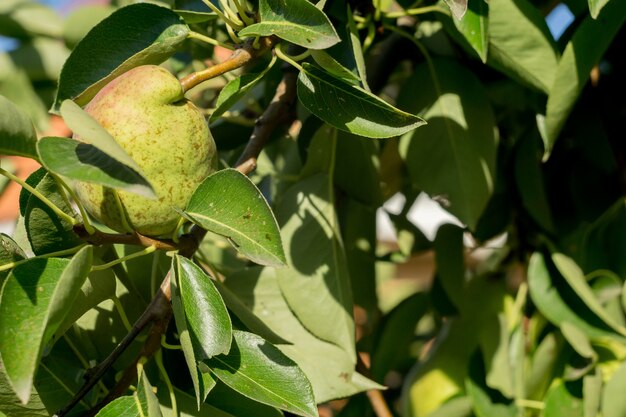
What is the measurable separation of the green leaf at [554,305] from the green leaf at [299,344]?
23 centimetres

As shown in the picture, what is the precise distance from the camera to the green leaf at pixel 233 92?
562 millimetres

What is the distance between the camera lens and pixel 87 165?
Result: 0.46m

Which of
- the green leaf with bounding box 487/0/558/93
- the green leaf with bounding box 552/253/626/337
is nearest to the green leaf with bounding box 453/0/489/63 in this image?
the green leaf with bounding box 487/0/558/93

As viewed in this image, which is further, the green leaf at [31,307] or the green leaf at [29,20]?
the green leaf at [29,20]

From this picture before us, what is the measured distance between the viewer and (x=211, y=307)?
1.67ft

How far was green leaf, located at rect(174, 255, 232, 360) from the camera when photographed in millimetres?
494

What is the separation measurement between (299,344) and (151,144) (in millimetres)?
233

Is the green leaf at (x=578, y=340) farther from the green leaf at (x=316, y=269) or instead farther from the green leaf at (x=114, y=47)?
the green leaf at (x=114, y=47)

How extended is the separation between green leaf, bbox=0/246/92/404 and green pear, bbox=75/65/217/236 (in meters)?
0.07

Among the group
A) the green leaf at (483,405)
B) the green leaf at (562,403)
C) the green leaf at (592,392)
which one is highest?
the green leaf at (592,392)

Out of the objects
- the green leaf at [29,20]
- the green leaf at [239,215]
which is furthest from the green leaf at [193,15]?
the green leaf at [29,20]

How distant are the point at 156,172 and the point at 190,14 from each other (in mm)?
140

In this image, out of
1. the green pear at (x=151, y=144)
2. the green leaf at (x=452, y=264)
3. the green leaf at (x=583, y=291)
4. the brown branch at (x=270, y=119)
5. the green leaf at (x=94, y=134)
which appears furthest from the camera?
the green leaf at (x=452, y=264)

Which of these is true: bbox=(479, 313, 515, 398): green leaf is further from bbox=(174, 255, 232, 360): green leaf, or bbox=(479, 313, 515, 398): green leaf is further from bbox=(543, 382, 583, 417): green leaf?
bbox=(174, 255, 232, 360): green leaf
